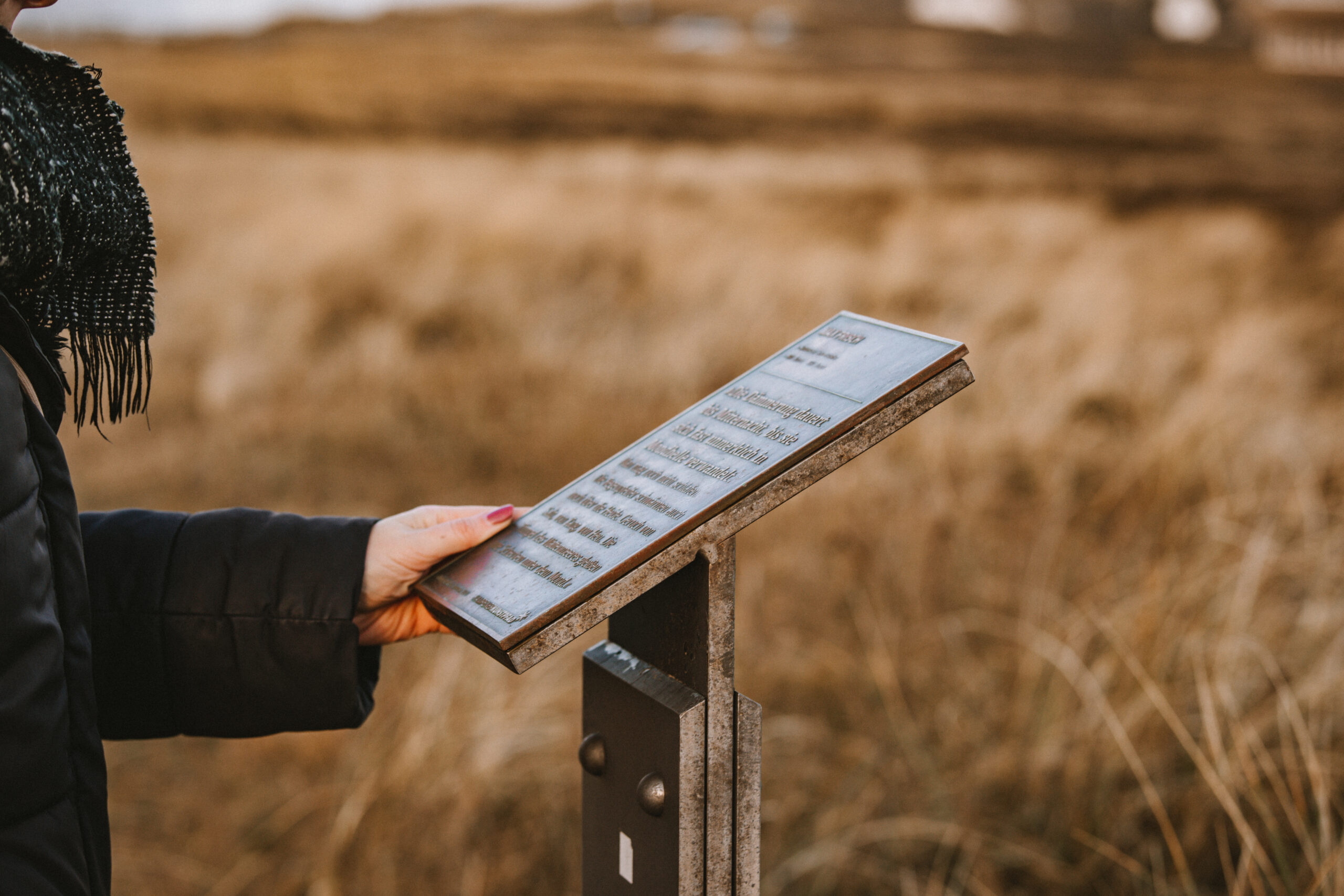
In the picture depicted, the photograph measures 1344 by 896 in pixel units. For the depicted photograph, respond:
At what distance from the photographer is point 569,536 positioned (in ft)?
4.27

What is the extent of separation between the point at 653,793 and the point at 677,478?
376 millimetres

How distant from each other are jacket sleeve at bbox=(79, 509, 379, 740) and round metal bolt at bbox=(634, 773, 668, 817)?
42cm

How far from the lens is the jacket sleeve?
4.44 feet

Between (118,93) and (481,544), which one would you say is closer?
(481,544)

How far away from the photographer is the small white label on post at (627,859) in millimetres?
1337

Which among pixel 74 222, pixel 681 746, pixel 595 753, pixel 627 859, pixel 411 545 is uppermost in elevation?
pixel 74 222

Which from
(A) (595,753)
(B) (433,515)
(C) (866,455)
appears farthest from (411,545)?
(C) (866,455)

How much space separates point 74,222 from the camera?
1.12 meters

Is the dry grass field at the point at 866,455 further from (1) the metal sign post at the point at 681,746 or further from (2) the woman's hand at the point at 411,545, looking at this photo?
(2) the woman's hand at the point at 411,545

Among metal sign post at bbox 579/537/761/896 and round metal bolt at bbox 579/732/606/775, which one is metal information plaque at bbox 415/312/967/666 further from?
round metal bolt at bbox 579/732/606/775

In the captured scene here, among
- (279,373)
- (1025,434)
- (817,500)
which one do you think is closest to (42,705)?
(817,500)

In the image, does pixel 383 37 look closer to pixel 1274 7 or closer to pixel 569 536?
pixel 1274 7

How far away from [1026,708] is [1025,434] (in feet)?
7.51

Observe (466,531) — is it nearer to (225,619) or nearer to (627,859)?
(225,619)
